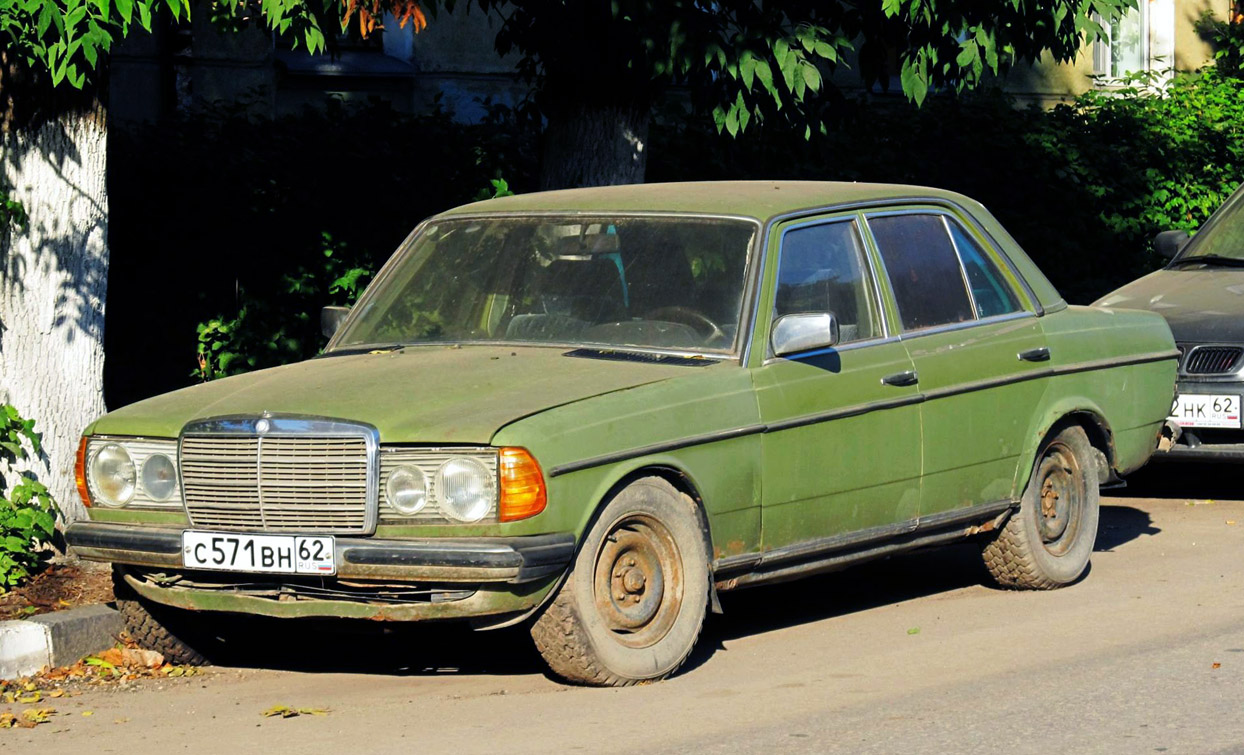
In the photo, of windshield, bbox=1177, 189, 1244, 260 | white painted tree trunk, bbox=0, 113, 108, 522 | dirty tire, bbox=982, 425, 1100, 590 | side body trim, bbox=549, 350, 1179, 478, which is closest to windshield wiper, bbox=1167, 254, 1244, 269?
windshield, bbox=1177, 189, 1244, 260

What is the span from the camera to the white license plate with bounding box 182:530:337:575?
6.31m

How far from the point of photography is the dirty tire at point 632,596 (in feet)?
20.9

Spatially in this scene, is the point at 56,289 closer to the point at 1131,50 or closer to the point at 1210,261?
the point at 1210,261

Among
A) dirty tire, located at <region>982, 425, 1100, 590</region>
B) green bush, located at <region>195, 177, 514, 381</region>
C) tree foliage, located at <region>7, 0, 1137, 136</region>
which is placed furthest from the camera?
green bush, located at <region>195, 177, 514, 381</region>

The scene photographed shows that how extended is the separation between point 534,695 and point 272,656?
1.38m

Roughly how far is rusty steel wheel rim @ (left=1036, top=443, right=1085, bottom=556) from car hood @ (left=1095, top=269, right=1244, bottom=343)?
7.94 ft

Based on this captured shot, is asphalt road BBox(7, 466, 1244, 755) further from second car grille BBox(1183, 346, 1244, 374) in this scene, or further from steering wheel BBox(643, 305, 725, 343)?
second car grille BBox(1183, 346, 1244, 374)

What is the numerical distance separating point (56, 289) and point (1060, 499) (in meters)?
4.40

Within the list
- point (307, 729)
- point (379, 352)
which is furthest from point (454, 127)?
point (307, 729)

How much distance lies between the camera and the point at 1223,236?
12.2 meters

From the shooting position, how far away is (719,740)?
5902 mm

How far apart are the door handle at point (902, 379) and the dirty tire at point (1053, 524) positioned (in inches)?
38.3

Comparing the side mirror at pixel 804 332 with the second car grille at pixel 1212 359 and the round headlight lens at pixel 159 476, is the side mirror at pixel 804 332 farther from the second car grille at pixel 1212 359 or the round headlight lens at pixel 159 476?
the second car grille at pixel 1212 359


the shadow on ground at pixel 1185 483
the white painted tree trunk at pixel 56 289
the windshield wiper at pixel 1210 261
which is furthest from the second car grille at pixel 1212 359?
the white painted tree trunk at pixel 56 289
